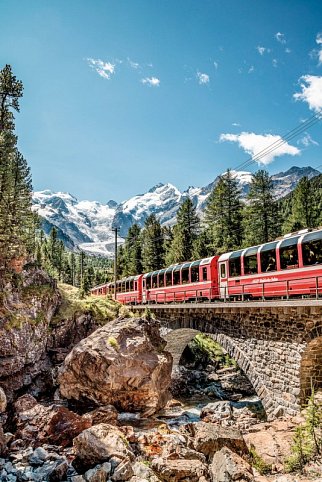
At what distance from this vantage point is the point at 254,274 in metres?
20.1

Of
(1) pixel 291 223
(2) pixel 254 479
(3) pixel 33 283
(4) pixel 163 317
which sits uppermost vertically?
(1) pixel 291 223

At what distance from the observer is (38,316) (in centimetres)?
2400

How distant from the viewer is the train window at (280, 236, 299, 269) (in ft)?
55.6

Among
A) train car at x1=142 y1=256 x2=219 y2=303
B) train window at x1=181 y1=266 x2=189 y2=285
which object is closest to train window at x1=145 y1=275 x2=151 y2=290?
train car at x1=142 y1=256 x2=219 y2=303

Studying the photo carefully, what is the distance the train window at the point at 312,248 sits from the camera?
51.1 feet

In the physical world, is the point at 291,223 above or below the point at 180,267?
above

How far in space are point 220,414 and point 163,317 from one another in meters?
10.2

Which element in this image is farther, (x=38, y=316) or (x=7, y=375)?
(x=38, y=316)

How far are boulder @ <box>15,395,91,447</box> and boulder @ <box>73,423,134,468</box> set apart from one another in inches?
103

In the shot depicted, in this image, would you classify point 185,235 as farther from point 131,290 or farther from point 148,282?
point 148,282

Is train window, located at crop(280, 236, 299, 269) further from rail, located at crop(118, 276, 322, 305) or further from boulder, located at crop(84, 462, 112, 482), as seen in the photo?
boulder, located at crop(84, 462, 112, 482)

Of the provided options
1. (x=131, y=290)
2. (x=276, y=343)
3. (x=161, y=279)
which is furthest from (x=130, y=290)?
(x=276, y=343)

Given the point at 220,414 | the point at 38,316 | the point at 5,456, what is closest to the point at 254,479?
the point at 5,456

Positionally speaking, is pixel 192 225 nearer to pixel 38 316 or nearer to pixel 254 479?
pixel 38 316
